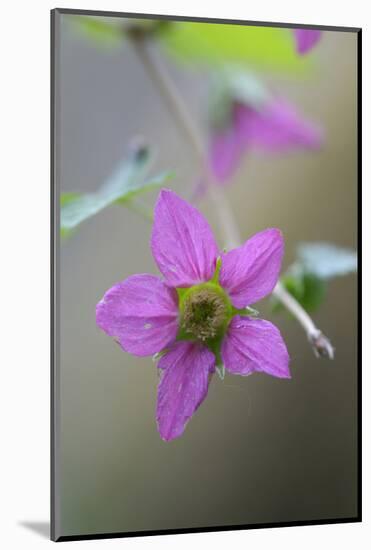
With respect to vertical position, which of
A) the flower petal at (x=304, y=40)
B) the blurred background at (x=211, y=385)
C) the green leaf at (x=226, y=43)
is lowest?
the blurred background at (x=211, y=385)

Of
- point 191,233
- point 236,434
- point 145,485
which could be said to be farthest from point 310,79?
point 191,233

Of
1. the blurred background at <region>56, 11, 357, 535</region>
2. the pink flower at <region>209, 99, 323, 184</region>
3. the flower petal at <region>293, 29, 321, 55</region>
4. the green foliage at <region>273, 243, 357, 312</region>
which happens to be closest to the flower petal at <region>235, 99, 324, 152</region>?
the pink flower at <region>209, 99, 323, 184</region>

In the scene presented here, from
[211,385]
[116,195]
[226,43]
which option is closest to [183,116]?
[226,43]

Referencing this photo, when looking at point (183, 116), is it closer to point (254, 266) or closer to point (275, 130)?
point (275, 130)

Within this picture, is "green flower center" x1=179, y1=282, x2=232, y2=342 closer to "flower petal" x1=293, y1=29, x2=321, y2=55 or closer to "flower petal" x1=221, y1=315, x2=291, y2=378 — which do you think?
"flower petal" x1=221, y1=315, x2=291, y2=378

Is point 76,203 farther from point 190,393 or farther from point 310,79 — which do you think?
point 310,79

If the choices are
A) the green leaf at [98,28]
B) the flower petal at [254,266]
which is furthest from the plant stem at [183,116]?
the flower petal at [254,266]

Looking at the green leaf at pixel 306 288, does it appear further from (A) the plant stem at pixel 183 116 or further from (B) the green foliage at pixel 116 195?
(B) the green foliage at pixel 116 195
